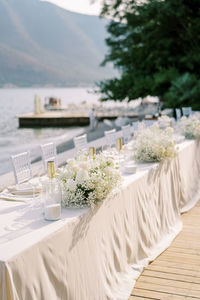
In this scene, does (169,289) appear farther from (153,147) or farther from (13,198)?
(153,147)

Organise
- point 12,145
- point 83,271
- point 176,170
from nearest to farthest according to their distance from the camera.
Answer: point 83,271, point 176,170, point 12,145

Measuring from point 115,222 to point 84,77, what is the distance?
133 meters

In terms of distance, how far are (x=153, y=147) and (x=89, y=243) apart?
171 cm

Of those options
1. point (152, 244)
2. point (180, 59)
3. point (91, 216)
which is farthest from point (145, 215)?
point (180, 59)

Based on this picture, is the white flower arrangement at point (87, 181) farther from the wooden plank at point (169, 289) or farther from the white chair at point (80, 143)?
the white chair at point (80, 143)

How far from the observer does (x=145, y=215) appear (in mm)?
3432

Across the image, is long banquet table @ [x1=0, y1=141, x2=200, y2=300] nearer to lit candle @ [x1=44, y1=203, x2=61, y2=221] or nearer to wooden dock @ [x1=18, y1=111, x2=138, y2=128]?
lit candle @ [x1=44, y1=203, x2=61, y2=221]

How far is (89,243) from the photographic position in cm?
246

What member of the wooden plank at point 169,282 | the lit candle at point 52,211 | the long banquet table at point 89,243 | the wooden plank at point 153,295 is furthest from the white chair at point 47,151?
the lit candle at point 52,211

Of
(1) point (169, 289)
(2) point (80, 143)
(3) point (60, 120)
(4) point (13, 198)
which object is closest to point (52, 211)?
(4) point (13, 198)

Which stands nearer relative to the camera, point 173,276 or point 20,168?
point 173,276

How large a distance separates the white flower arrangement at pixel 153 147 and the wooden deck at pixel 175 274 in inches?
34.1

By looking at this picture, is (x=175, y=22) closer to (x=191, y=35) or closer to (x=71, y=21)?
(x=191, y=35)

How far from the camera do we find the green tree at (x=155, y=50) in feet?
42.9
